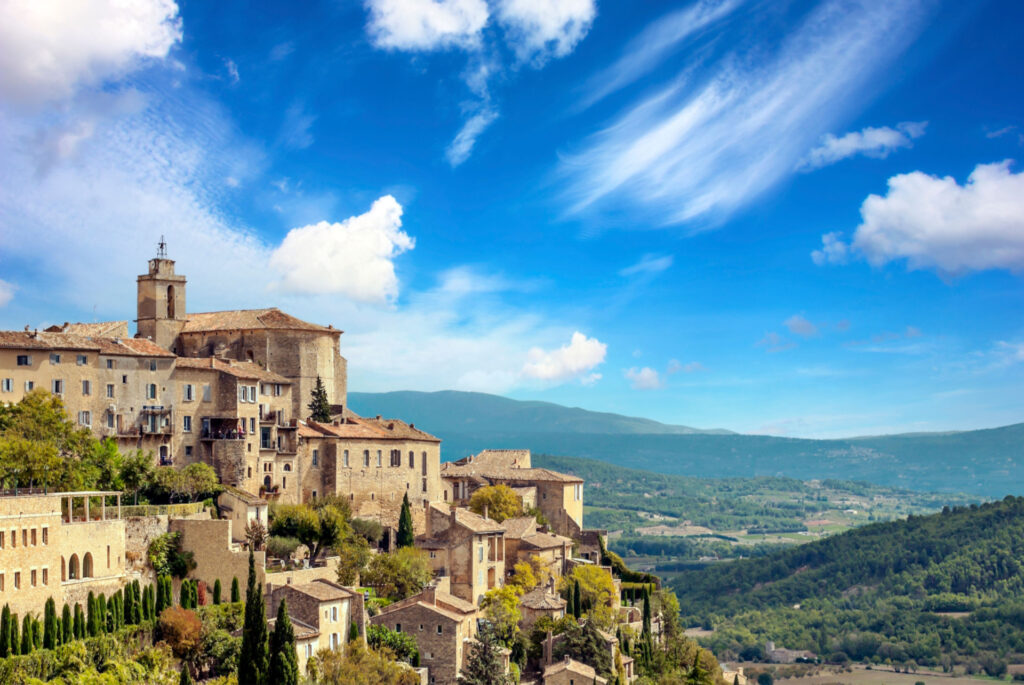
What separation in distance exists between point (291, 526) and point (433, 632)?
419 inches

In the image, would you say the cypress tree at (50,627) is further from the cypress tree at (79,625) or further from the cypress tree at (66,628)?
the cypress tree at (79,625)

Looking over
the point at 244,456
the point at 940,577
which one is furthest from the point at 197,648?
the point at 940,577

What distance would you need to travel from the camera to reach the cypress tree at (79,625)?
46694 millimetres

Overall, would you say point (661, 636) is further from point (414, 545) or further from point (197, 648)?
point (197, 648)

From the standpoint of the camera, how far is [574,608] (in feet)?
224

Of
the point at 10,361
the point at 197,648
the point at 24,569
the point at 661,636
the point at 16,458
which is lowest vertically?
the point at 661,636

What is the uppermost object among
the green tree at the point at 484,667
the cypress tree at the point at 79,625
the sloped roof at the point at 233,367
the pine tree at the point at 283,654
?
the sloped roof at the point at 233,367

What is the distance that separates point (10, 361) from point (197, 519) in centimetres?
1310

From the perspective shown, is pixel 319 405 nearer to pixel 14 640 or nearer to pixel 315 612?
pixel 315 612

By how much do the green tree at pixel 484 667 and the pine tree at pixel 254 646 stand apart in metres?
11.8

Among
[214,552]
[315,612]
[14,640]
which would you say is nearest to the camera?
[14,640]

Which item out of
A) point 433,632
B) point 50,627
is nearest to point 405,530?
point 433,632

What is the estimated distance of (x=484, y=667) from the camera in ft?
179

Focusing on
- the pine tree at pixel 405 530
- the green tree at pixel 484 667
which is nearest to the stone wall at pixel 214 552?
the green tree at pixel 484 667
